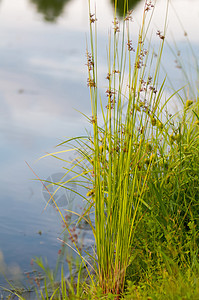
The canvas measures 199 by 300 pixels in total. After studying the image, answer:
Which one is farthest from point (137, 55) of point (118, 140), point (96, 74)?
point (118, 140)

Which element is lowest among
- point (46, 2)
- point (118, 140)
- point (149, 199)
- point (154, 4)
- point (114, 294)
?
point (114, 294)

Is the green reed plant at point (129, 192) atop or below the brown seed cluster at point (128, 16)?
below

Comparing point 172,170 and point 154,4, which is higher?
point 154,4

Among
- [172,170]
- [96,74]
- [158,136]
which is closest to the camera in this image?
[96,74]

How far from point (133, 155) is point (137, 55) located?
0.65 m

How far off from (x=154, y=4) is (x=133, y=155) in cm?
97

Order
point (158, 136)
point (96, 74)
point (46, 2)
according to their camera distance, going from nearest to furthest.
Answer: point (96, 74) < point (158, 136) < point (46, 2)

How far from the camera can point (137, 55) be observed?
2.39 m

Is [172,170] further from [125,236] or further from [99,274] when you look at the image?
[99,274]

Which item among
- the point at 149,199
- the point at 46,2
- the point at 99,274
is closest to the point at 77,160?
the point at 149,199

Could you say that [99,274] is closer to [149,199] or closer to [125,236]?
[125,236]

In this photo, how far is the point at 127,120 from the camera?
7.75ft

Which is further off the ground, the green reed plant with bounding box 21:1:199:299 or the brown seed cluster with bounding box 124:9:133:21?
the brown seed cluster with bounding box 124:9:133:21

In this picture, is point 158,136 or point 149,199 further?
point 158,136
